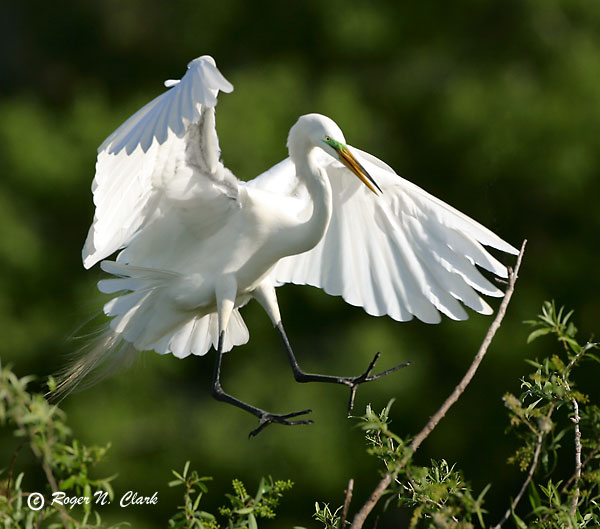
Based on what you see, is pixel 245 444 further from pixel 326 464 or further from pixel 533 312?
pixel 533 312

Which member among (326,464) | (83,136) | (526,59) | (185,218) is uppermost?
(83,136)

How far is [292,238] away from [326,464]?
12.8 ft

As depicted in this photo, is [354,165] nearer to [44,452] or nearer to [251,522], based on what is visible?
[251,522]

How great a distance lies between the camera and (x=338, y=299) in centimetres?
727

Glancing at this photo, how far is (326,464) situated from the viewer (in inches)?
258

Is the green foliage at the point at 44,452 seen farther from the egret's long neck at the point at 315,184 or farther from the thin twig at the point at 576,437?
the egret's long neck at the point at 315,184

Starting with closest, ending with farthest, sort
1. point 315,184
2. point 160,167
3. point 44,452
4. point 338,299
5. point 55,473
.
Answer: point 44,452
point 55,473
point 160,167
point 315,184
point 338,299

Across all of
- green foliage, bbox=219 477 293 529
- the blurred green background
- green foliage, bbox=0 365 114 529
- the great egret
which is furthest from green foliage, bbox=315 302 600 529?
the blurred green background

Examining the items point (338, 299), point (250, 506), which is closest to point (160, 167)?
point (250, 506)

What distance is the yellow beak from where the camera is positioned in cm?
269

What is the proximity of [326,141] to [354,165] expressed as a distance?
100 millimetres

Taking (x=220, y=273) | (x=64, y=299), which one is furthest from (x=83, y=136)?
(x=220, y=273)

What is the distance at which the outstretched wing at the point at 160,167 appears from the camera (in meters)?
2.23

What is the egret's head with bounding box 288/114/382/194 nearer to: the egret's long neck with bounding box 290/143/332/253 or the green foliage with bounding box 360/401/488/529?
the egret's long neck with bounding box 290/143/332/253
